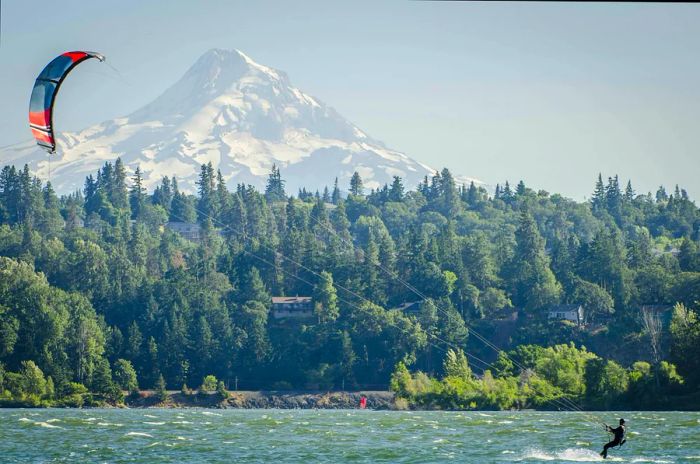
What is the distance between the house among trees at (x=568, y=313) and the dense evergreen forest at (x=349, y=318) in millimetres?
698

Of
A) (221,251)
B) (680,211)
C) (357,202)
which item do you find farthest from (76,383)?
(680,211)

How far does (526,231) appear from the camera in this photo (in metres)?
146

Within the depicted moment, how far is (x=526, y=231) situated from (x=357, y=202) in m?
55.5

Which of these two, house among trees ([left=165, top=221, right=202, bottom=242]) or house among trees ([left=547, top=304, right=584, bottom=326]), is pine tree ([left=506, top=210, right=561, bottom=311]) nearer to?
house among trees ([left=547, top=304, right=584, bottom=326])

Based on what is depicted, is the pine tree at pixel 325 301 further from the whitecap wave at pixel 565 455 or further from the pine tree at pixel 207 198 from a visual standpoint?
the whitecap wave at pixel 565 455

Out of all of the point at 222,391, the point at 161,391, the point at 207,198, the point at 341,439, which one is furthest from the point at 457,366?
the point at 207,198

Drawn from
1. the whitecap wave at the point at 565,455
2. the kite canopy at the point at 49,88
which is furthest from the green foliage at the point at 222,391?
the kite canopy at the point at 49,88

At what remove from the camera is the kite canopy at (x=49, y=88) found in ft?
112

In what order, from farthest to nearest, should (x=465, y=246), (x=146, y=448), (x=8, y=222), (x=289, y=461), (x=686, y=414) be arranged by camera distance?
(x=8, y=222)
(x=465, y=246)
(x=686, y=414)
(x=146, y=448)
(x=289, y=461)

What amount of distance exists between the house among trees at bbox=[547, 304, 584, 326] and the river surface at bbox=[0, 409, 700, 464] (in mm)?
42207

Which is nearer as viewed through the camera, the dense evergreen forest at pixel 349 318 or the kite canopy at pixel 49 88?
the kite canopy at pixel 49 88

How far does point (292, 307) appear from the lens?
12700cm

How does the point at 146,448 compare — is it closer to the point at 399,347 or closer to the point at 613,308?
the point at 399,347

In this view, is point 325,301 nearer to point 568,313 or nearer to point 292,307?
point 292,307
